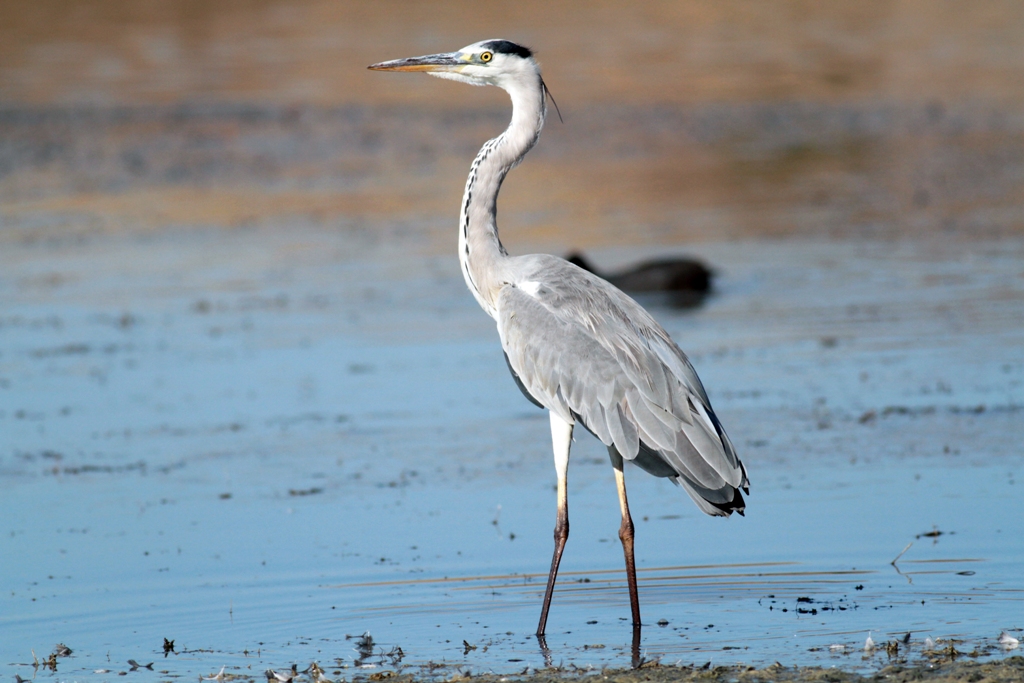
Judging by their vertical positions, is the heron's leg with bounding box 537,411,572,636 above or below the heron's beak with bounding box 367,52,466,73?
below

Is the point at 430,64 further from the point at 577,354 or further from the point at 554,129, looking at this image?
the point at 554,129

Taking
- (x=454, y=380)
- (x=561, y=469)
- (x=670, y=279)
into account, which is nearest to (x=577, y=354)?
(x=561, y=469)

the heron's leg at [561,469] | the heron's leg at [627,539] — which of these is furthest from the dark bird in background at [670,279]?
the heron's leg at [627,539]

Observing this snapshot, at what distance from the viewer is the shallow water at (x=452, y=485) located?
6270mm

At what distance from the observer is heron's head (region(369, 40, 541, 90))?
7.18 meters

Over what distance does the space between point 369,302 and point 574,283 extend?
7.67m

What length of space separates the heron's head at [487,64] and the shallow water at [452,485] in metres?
2.42

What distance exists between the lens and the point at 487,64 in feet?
23.7

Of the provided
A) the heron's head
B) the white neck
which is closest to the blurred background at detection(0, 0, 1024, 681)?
the white neck

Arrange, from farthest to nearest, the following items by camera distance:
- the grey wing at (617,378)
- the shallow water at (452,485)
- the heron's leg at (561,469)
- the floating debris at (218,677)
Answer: the heron's leg at (561,469), the shallow water at (452,485), the grey wing at (617,378), the floating debris at (218,677)

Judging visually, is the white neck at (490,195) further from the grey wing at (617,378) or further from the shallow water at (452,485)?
the shallow water at (452,485)

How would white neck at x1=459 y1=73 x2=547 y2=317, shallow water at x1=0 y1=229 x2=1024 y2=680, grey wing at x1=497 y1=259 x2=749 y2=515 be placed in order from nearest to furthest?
grey wing at x1=497 y1=259 x2=749 y2=515 < shallow water at x1=0 y1=229 x2=1024 y2=680 < white neck at x1=459 y1=73 x2=547 y2=317

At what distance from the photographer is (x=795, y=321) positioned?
12836 mm

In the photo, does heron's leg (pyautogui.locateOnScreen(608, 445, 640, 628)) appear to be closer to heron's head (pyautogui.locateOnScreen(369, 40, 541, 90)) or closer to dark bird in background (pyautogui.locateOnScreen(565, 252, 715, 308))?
heron's head (pyautogui.locateOnScreen(369, 40, 541, 90))
